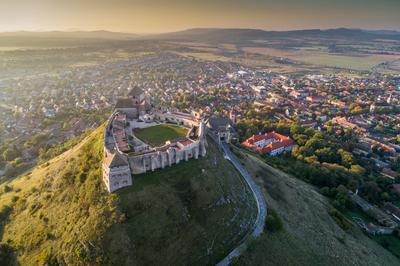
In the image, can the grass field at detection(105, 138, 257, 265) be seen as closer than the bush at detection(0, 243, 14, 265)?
Yes

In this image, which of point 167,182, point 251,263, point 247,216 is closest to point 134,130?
point 167,182

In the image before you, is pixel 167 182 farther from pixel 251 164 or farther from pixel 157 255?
pixel 251 164

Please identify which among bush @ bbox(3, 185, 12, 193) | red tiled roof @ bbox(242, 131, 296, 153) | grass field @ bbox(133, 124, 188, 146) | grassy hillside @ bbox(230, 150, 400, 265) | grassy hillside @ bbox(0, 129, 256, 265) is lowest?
red tiled roof @ bbox(242, 131, 296, 153)

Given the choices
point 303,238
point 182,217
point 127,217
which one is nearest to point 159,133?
point 182,217

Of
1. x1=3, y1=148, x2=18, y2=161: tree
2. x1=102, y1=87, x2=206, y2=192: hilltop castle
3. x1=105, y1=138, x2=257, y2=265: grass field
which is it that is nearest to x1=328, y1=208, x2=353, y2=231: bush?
x1=105, y1=138, x2=257, y2=265: grass field

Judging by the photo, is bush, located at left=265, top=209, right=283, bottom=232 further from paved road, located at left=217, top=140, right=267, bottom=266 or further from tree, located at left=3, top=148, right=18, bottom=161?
tree, located at left=3, top=148, right=18, bottom=161

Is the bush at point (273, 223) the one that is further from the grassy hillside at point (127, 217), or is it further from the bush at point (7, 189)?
the bush at point (7, 189)

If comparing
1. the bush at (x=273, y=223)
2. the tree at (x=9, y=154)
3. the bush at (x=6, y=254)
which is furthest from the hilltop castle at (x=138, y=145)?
the tree at (x=9, y=154)
